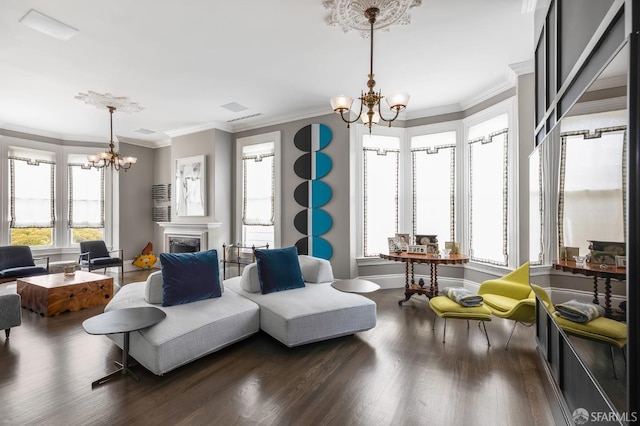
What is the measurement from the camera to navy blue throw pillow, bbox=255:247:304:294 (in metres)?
→ 3.48

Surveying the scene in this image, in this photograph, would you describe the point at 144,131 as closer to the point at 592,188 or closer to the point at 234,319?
the point at 234,319

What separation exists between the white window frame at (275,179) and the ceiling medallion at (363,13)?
299 cm

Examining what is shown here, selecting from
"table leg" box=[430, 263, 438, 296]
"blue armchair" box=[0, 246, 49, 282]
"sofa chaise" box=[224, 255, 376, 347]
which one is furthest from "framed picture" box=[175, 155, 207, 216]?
"table leg" box=[430, 263, 438, 296]

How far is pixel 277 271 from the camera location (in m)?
3.55

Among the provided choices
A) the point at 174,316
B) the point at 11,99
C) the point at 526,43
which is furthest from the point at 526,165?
the point at 11,99

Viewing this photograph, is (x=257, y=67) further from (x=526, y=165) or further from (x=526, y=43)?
(x=526, y=165)

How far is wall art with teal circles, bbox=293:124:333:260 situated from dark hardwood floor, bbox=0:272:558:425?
2.25 m

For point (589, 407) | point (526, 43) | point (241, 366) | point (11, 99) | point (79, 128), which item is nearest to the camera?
point (589, 407)

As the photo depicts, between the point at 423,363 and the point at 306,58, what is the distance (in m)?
3.36

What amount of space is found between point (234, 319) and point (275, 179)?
3307 millimetres

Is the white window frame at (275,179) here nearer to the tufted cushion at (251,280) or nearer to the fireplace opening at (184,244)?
the fireplace opening at (184,244)

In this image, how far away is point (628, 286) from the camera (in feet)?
3.75

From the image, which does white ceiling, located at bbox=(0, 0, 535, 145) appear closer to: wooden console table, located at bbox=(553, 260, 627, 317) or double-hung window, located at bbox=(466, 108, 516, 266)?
double-hung window, located at bbox=(466, 108, 516, 266)

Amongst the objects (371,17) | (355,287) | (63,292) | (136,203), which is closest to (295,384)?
(355,287)
